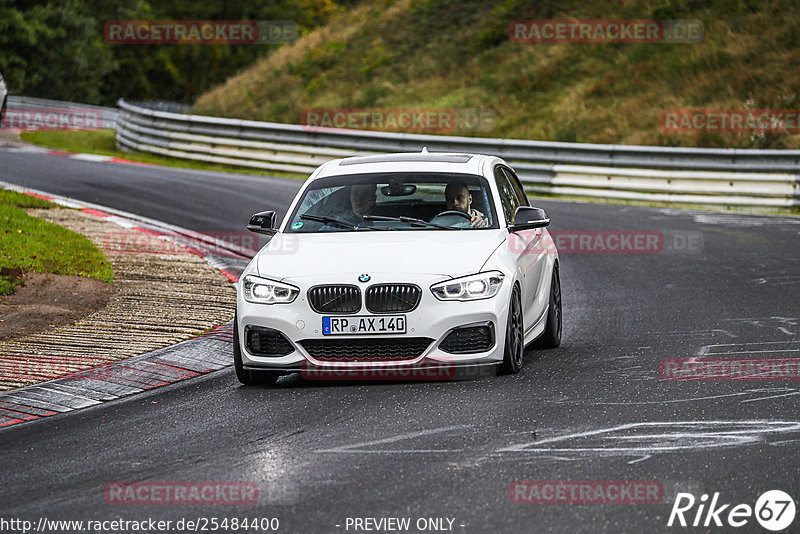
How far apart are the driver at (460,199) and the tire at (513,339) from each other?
935 mm

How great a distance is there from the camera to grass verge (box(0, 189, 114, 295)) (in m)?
12.6

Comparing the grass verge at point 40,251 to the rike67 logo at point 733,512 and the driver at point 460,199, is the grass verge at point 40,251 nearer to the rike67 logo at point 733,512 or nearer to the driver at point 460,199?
the driver at point 460,199

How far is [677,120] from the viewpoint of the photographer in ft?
89.0

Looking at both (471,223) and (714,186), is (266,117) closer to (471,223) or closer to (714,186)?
(714,186)

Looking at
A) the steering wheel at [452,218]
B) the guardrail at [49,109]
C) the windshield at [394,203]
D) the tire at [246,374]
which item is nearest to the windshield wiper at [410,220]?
the windshield at [394,203]

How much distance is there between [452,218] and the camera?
9320 millimetres

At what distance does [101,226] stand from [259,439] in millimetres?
10323

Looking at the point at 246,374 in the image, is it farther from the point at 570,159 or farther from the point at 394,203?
the point at 570,159

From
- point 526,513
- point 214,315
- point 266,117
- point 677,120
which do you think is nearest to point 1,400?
point 214,315

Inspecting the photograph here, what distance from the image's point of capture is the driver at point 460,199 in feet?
30.7

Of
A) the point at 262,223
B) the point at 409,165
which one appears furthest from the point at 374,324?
the point at 409,165

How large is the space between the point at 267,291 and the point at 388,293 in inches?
34.0

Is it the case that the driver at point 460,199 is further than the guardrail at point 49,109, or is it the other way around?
the guardrail at point 49,109

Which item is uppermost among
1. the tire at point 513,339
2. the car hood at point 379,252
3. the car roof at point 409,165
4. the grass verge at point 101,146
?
the car roof at point 409,165
